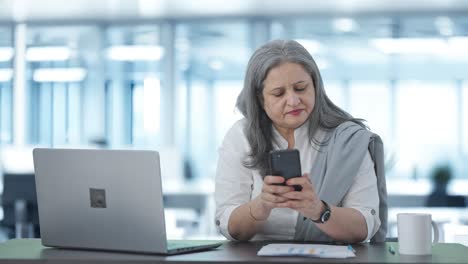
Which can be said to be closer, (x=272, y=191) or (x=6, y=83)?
(x=272, y=191)

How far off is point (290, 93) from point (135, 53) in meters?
8.85

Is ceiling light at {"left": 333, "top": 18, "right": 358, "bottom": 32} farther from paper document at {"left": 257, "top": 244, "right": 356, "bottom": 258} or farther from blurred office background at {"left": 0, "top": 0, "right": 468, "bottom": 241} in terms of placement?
paper document at {"left": 257, "top": 244, "right": 356, "bottom": 258}

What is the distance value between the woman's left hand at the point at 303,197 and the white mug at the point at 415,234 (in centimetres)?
25

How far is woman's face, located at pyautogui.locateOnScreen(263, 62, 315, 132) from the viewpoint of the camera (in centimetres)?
252

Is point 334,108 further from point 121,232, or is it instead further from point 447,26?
point 447,26

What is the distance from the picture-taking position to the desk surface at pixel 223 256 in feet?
6.31

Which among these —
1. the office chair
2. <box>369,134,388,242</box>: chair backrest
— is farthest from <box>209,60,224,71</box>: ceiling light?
A: <box>369,134,388,242</box>: chair backrest

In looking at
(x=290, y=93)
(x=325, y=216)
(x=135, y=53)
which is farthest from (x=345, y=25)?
(x=325, y=216)

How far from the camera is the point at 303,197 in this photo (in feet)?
6.95

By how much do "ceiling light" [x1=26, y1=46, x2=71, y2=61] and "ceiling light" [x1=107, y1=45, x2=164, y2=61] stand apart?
0.61 meters

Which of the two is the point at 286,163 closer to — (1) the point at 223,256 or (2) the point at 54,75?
(1) the point at 223,256

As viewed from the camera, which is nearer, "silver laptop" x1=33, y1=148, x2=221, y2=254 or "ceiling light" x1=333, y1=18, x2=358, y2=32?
"silver laptop" x1=33, y1=148, x2=221, y2=254

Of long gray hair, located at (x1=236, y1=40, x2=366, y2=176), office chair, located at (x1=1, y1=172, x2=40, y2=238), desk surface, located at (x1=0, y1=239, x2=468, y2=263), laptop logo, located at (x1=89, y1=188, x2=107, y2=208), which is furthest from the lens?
office chair, located at (x1=1, y1=172, x2=40, y2=238)

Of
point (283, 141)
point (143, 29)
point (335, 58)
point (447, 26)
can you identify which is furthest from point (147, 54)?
point (283, 141)
